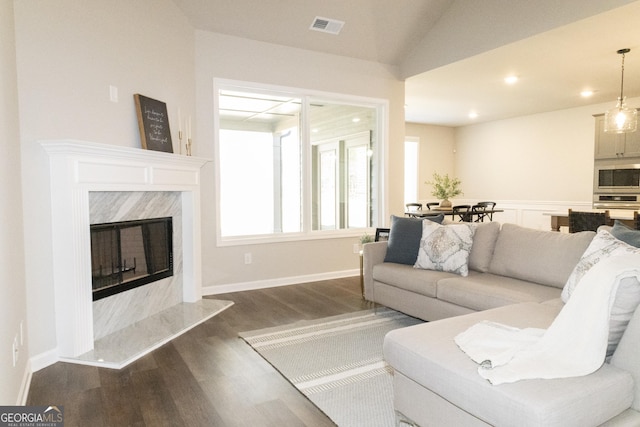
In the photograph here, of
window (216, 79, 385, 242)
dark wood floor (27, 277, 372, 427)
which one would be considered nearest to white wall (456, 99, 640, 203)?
window (216, 79, 385, 242)

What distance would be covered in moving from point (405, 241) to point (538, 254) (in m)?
1.10

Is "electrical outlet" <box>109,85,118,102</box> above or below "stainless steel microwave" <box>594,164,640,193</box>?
above

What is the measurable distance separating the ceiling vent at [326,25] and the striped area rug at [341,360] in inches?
125

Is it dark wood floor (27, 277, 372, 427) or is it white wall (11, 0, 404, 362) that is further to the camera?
white wall (11, 0, 404, 362)

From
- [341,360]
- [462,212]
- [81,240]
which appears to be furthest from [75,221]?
[462,212]

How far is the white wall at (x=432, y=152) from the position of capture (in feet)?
31.7

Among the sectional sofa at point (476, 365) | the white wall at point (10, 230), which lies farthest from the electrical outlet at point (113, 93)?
the sectional sofa at point (476, 365)

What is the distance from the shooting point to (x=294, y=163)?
5.20m

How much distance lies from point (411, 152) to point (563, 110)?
10.3 ft

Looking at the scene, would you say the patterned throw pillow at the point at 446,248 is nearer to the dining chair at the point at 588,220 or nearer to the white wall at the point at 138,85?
the dining chair at the point at 588,220

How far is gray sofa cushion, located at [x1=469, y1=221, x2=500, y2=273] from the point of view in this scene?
3424 mm

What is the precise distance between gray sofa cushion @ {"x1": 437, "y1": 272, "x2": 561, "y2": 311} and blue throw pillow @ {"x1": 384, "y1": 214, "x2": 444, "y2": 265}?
562 millimetres

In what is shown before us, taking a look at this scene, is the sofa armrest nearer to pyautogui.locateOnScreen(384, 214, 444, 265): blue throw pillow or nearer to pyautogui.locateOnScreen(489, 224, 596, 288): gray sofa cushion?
pyautogui.locateOnScreen(384, 214, 444, 265): blue throw pillow

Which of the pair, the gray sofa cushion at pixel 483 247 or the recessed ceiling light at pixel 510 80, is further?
the recessed ceiling light at pixel 510 80
